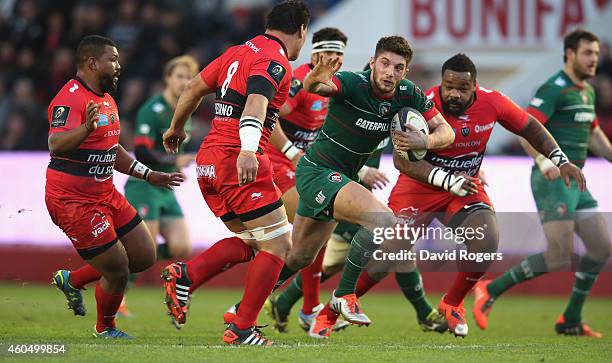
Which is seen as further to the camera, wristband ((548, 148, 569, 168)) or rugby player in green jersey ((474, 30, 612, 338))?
rugby player in green jersey ((474, 30, 612, 338))

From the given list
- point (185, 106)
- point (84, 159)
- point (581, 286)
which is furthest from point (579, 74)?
point (84, 159)

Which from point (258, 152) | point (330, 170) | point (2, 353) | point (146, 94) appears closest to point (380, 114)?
point (330, 170)

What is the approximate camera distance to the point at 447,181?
843 cm

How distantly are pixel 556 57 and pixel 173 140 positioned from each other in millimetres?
10960

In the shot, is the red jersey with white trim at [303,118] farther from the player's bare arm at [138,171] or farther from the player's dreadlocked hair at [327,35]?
the player's bare arm at [138,171]

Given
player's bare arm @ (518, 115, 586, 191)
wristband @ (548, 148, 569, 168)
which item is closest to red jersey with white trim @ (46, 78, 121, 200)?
player's bare arm @ (518, 115, 586, 191)

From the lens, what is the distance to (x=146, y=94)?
16.4 m

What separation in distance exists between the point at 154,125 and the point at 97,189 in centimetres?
304

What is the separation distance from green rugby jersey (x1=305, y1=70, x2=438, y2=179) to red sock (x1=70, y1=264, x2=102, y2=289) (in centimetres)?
192

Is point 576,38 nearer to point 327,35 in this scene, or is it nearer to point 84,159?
point 327,35

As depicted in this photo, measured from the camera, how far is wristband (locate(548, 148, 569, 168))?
884 centimetres

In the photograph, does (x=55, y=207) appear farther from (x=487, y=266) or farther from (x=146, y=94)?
(x=146, y=94)

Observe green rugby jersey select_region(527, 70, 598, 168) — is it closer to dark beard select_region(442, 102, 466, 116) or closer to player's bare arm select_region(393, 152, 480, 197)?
dark beard select_region(442, 102, 466, 116)

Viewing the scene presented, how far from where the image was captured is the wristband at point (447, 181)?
8.38 meters
